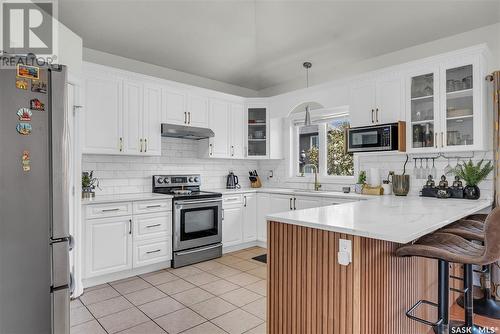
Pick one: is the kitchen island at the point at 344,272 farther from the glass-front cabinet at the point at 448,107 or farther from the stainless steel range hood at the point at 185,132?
the stainless steel range hood at the point at 185,132

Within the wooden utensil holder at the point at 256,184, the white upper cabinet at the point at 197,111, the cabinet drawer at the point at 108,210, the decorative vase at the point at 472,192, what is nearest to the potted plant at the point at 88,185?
the cabinet drawer at the point at 108,210

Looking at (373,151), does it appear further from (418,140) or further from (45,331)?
(45,331)

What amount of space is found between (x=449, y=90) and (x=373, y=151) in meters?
0.99

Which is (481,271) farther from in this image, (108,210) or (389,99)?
(108,210)

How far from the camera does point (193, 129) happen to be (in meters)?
4.27

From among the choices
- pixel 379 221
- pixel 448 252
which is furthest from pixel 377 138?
pixel 448 252

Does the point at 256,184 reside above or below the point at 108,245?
above

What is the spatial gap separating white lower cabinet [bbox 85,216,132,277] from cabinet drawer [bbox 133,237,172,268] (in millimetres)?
93

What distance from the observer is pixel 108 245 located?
331cm

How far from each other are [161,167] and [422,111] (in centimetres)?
347

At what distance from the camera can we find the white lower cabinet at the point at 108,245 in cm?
319

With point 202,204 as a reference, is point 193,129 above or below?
above

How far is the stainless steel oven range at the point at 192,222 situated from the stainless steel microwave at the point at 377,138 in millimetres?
1970

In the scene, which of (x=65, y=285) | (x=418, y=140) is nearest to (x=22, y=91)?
(x=65, y=285)
